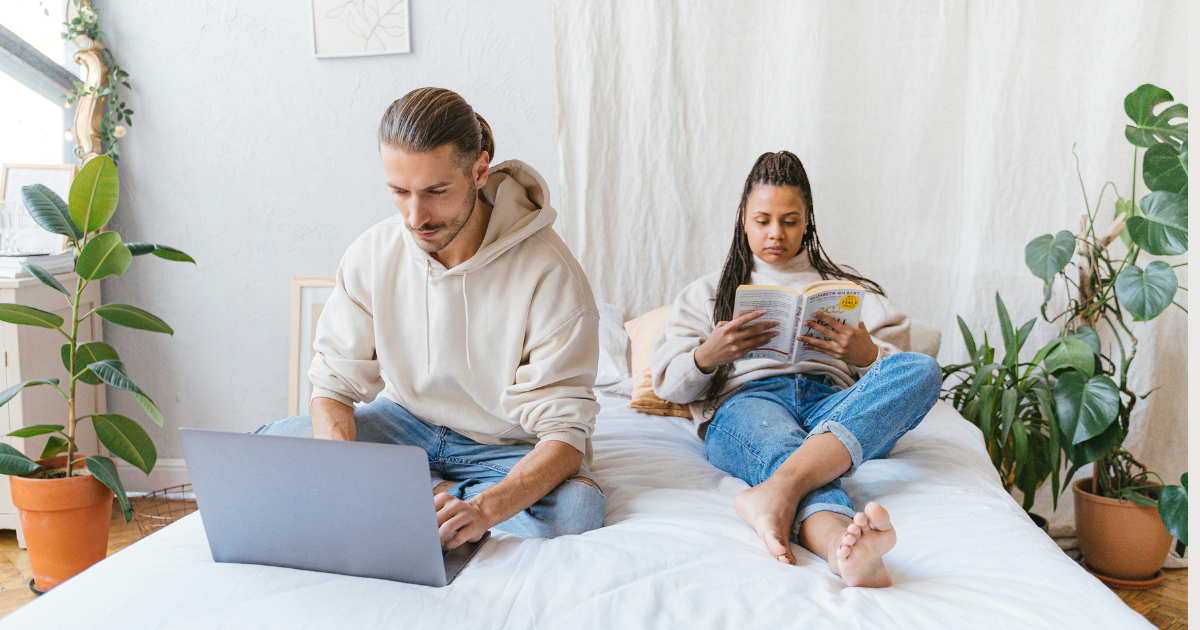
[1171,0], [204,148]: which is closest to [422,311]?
[204,148]

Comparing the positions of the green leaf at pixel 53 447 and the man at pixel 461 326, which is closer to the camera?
the man at pixel 461 326

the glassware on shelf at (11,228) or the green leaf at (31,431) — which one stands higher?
the glassware on shelf at (11,228)

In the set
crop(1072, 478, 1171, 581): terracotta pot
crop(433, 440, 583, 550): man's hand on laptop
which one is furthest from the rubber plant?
crop(1072, 478, 1171, 581): terracotta pot

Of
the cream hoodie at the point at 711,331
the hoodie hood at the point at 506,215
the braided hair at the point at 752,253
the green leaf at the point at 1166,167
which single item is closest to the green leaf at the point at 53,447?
the hoodie hood at the point at 506,215

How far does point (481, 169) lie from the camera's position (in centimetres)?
127

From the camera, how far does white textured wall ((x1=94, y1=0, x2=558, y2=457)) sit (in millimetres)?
2330

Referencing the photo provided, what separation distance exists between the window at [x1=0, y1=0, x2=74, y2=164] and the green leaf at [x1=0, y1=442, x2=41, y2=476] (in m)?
1.03

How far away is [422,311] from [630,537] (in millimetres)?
518

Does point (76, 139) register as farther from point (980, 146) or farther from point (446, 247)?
point (980, 146)

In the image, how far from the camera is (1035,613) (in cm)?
86

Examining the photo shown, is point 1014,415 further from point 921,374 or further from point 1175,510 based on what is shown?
point 921,374

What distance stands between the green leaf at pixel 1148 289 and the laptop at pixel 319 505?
158cm

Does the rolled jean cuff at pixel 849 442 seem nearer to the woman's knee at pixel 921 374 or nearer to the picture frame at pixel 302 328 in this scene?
the woman's knee at pixel 921 374

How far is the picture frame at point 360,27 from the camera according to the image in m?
2.32
